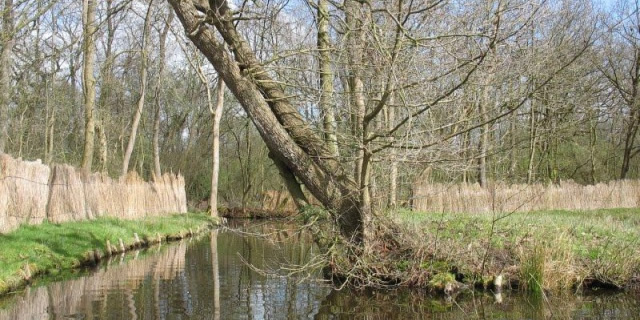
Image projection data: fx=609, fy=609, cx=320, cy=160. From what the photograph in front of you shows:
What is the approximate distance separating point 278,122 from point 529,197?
408 inches

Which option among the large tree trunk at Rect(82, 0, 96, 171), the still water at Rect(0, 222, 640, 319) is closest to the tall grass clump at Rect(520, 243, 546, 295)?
the still water at Rect(0, 222, 640, 319)

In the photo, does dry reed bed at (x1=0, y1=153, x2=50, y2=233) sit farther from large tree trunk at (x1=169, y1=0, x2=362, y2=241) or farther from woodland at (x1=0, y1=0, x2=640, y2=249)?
large tree trunk at (x1=169, y1=0, x2=362, y2=241)

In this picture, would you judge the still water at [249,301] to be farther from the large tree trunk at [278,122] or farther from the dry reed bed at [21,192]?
the dry reed bed at [21,192]

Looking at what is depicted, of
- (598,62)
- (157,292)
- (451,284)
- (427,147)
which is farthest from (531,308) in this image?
(598,62)

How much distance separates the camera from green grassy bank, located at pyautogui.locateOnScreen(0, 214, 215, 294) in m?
8.83

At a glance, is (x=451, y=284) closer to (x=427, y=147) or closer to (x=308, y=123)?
(x=427, y=147)

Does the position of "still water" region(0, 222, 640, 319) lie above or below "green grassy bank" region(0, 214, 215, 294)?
below

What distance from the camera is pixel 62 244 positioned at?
11031mm

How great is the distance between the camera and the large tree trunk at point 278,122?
8.47 m

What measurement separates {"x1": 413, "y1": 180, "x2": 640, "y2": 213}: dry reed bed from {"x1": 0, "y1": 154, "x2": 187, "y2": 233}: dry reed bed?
8060 millimetres

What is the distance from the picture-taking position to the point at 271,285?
9070mm

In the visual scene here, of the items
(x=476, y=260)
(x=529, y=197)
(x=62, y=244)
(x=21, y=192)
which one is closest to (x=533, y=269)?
(x=476, y=260)

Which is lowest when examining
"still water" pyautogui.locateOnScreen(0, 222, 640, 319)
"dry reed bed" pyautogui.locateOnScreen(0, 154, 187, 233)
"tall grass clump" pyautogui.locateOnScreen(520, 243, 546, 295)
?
"still water" pyautogui.locateOnScreen(0, 222, 640, 319)

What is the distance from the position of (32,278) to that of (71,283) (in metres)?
0.67
